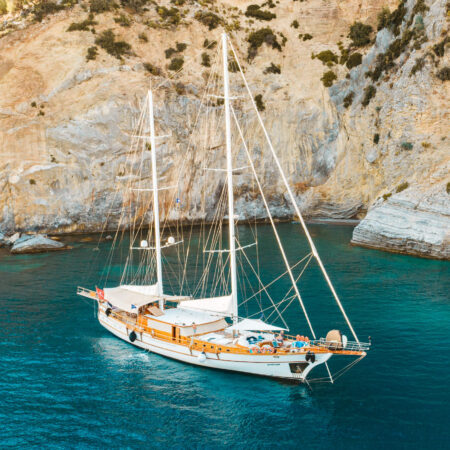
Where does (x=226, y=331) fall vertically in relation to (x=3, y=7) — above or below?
below

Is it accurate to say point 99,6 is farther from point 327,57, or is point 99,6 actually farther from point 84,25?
point 327,57

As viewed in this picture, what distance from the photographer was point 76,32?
80.7m

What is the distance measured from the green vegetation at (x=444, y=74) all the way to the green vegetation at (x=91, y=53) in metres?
56.3

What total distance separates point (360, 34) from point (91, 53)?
51.8 metres

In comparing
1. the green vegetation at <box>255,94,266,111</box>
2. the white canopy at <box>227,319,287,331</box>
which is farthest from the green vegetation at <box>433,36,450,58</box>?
the white canopy at <box>227,319,287,331</box>

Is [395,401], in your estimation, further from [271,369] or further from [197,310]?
[197,310]

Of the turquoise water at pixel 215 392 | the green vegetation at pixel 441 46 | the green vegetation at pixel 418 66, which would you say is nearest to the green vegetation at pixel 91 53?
the green vegetation at pixel 418 66

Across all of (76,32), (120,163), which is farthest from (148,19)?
(120,163)

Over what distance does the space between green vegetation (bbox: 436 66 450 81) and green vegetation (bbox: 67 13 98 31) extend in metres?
61.2

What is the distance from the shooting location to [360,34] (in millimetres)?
86062

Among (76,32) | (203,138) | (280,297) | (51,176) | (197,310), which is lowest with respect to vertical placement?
(280,297)

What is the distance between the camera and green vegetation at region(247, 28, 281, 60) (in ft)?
300

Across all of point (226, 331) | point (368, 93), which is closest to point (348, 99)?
point (368, 93)

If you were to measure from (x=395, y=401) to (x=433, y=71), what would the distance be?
2131 inches
